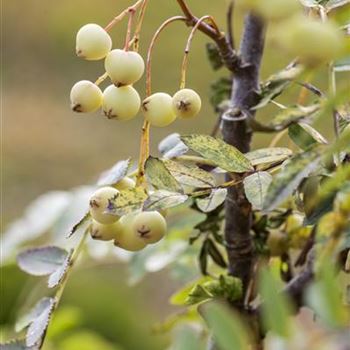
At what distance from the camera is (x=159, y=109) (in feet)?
1.11

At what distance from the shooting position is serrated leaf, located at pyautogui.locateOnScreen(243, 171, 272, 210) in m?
0.32

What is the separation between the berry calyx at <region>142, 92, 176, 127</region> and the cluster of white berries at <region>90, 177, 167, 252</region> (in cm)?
3

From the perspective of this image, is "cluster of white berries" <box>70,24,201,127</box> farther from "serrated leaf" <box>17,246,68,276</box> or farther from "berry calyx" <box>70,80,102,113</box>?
"serrated leaf" <box>17,246,68,276</box>

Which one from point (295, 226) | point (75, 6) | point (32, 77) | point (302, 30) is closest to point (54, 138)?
point (32, 77)

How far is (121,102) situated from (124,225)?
0.20 feet

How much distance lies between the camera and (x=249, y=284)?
17.1 inches

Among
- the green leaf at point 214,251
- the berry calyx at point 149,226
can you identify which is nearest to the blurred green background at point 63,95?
the green leaf at point 214,251

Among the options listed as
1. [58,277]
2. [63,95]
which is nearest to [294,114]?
[58,277]

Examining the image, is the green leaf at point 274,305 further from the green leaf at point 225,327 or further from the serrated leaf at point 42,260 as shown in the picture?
the serrated leaf at point 42,260

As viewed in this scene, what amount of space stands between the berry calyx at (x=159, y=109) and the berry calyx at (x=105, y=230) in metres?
0.05

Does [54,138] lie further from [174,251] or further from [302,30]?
[302,30]

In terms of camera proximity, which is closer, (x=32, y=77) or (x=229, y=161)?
(x=229, y=161)

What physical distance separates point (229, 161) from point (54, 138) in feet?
10.6

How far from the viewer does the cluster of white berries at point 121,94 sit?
1.08 feet
